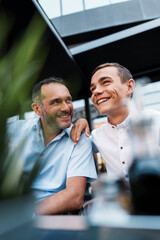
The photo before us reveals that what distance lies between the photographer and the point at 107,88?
1206 millimetres

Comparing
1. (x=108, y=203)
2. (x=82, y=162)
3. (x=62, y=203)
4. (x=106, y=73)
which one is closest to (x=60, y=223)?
(x=108, y=203)

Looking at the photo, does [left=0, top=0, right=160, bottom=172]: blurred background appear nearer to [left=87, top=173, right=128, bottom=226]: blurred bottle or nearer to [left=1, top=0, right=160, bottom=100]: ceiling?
[left=1, top=0, right=160, bottom=100]: ceiling

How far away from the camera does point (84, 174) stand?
3.71ft

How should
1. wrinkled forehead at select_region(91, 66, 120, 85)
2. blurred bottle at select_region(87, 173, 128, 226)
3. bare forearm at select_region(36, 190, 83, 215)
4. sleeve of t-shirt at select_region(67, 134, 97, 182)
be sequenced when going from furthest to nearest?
wrinkled forehead at select_region(91, 66, 120, 85)
sleeve of t-shirt at select_region(67, 134, 97, 182)
bare forearm at select_region(36, 190, 83, 215)
blurred bottle at select_region(87, 173, 128, 226)

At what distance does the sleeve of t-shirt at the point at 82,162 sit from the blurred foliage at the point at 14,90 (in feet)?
2.58

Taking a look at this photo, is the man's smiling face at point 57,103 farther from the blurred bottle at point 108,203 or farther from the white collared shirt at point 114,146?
the blurred bottle at point 108,203

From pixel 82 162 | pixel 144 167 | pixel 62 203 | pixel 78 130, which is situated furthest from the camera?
pixel 78 130

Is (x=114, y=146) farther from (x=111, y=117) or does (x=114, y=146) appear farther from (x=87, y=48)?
(x=87, y=48)

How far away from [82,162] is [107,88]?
1.83 feet

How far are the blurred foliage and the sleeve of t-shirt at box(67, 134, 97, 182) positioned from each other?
79cm

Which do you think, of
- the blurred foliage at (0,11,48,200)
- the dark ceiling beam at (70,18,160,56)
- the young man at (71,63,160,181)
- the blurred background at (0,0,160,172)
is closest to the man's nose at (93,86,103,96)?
the young man at (71,63,160,181)

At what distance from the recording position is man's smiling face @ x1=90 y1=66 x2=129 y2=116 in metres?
1.18

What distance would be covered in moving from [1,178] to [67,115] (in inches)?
44.2

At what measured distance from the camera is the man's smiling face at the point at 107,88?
3.89 ft
